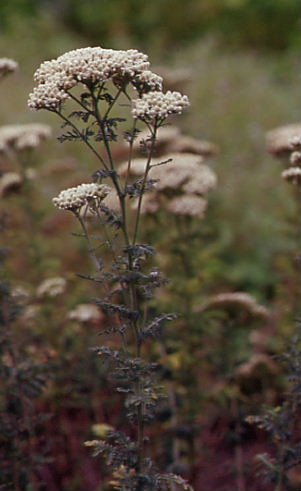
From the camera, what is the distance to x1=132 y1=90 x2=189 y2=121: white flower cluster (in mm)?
2010

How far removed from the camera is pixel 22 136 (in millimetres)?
3770

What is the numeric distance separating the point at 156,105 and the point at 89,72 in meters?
0.22

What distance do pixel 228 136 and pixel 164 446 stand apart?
15.7 ft

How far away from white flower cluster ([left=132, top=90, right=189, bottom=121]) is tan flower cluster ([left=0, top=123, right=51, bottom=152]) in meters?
1.78

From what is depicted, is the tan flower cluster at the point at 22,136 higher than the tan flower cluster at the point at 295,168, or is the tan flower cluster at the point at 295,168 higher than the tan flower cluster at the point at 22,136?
the tan flower cluster at the point at 22,136

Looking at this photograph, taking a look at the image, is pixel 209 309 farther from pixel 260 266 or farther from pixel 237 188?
pixel 237 188

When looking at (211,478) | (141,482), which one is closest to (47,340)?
(211,478)

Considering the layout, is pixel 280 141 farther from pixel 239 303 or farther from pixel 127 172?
pixel 127 172

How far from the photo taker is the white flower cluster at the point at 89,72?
199cm

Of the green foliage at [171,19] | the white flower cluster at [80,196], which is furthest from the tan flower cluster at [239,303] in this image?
the green foliage at [171,19]

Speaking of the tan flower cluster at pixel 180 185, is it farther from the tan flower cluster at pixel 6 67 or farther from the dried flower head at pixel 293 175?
the tan flower cluster at pixel 6 67

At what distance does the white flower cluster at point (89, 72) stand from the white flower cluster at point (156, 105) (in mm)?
70

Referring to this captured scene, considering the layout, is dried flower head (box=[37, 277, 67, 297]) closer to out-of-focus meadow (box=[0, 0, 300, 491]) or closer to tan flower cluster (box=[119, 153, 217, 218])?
out-of-focus meadow (box=[0, 0, 300, 491])

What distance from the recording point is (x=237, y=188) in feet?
20.8
